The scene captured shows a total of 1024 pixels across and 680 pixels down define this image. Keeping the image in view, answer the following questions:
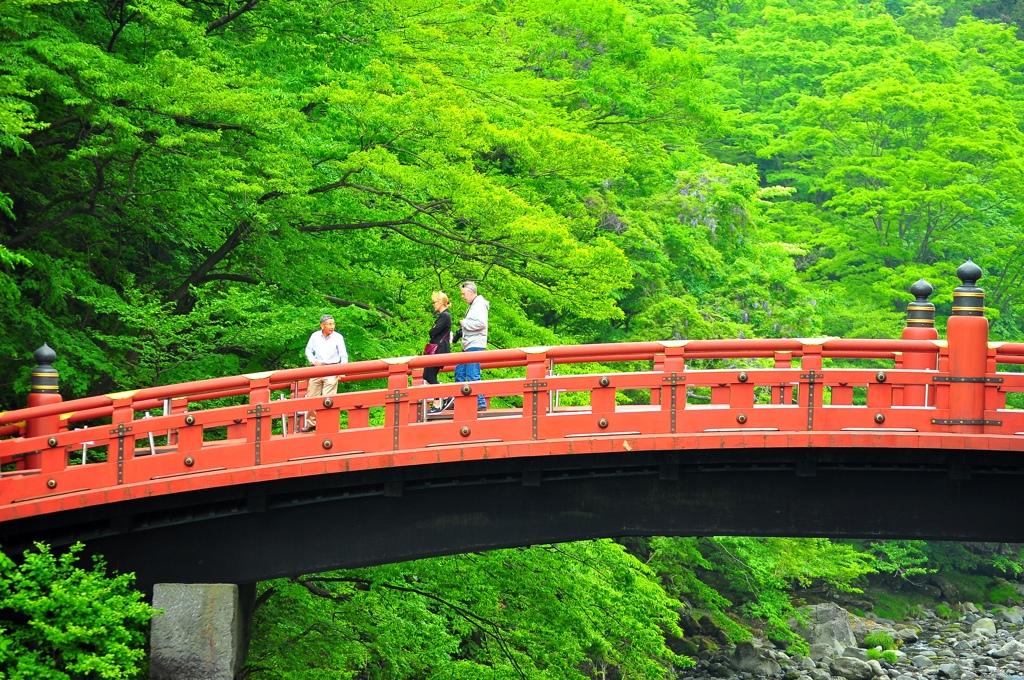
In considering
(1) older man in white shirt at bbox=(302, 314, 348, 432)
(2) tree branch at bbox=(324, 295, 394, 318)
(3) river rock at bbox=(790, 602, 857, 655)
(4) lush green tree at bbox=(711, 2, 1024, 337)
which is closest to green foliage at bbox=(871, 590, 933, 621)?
(3) river rock at bbox=(790, 602, 857, 655)

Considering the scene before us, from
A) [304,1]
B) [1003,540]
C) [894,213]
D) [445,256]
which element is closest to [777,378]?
[1003,540]

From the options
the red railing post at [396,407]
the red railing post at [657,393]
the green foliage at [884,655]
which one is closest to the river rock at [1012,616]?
the green foliage at [884,655]

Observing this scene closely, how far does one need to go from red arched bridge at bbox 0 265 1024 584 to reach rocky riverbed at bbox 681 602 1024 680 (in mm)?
16032

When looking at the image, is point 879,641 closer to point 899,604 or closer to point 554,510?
point 899,604

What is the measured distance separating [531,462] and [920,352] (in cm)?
444

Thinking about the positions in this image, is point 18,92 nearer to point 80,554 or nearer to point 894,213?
point 80,554

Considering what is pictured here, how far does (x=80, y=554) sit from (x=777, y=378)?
7760mm

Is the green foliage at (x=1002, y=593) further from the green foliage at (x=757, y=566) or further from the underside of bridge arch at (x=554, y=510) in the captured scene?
the underside of bridge arch at (x=554, y=510)

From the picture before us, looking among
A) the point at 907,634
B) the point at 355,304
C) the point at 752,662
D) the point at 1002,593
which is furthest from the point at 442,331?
the point at 1002,593

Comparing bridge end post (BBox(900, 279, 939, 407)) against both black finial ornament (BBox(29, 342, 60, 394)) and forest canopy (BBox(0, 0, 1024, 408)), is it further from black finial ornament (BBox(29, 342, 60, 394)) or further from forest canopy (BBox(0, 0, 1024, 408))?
black finial ornament (BBox(29, 342, 60, 394))

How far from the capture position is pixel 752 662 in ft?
104

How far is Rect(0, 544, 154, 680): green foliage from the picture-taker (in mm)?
13695

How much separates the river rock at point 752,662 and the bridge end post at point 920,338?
16.4 metres

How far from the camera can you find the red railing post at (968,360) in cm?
1450
